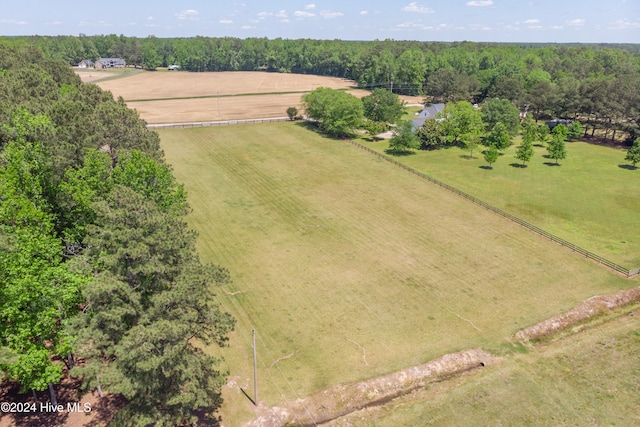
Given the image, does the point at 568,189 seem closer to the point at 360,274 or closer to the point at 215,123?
the point at 360,274

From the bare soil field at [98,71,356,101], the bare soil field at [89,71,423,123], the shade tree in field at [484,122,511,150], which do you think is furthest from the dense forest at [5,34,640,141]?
the shade tree in field at [484,122,511,150]

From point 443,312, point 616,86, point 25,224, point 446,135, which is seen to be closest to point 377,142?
point 446,135

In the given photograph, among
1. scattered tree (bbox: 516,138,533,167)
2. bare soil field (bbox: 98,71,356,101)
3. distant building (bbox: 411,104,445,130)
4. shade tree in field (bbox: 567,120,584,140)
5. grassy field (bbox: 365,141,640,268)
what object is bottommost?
grassy field (bbox: 365,141,640,268)

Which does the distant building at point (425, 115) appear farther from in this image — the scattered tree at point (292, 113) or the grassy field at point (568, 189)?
the scattered tree at point (292, 113)

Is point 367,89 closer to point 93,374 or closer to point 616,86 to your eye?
point 616,86

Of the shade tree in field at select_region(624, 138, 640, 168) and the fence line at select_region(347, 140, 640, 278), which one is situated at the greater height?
the shade tree in field at select_region(624, 138, 640, 168)

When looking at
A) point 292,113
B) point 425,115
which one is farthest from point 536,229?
point 292,113

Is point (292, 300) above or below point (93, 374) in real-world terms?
below

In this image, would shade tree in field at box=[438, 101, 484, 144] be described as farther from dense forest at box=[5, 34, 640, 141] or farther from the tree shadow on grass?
dense forest at box=[5, 34, 640, 141]
